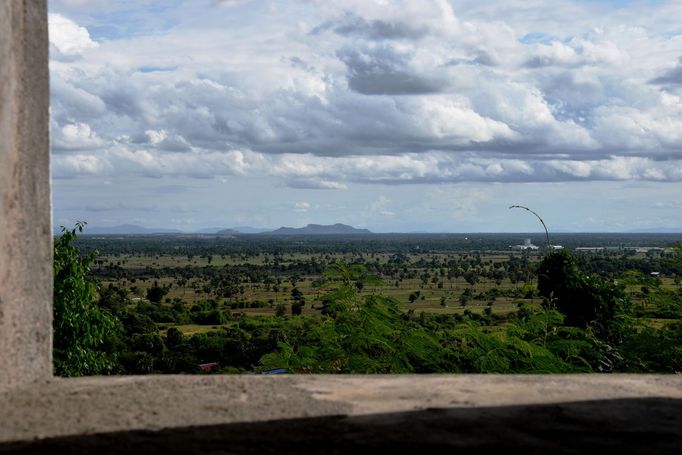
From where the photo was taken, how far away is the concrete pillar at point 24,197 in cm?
360

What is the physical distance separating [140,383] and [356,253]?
13900 centimetres

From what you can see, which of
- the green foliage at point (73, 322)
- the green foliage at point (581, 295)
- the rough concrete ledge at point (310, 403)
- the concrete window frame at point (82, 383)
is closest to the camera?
the rough concrete ledge at point (310, 403)

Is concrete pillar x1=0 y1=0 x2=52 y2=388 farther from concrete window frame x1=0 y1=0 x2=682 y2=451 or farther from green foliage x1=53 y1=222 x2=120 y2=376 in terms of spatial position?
green foliage x1=53 y1=222 x2=120 y2=376

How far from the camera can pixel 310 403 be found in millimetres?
3486

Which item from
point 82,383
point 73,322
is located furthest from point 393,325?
point 73,322

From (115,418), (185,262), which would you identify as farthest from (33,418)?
(185,262)

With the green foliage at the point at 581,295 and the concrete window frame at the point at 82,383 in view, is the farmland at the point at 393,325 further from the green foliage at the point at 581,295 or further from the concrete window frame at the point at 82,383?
the concrete window frame at the point at 82,383

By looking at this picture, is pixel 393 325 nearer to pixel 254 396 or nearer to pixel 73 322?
pixel 254 396

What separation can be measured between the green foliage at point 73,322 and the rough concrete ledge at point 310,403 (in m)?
13.1

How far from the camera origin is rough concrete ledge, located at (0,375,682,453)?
3131 mm

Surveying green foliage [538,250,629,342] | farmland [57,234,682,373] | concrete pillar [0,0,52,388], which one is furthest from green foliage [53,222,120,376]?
concrete pillar [0,0,52,388]

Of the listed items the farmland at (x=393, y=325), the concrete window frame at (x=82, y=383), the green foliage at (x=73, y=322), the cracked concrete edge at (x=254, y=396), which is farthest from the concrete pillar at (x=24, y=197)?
the green foliage at (x=73, y=322)

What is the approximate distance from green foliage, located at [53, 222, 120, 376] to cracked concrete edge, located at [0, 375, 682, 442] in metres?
13.1

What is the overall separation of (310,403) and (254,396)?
0.88 ft
